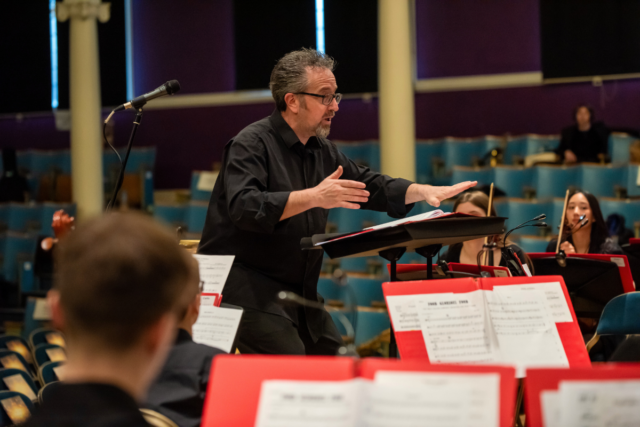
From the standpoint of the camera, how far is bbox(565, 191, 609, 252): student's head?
379 centimetres

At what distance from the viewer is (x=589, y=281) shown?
2.79m

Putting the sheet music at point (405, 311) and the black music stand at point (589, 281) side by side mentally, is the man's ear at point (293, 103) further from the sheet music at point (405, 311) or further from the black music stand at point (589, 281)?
the black music stand at point (589, 281)

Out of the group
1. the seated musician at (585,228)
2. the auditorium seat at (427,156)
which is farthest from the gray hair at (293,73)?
the auditorium seat at (427,156)

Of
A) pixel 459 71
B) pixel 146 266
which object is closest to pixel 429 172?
pixel 459 71

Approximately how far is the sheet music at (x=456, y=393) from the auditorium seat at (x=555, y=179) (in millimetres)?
5209

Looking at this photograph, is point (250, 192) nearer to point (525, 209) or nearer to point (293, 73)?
point (293, 73)

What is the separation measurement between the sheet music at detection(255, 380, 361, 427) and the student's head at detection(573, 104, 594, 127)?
6.17 m

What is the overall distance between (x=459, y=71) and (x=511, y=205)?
10.1ft

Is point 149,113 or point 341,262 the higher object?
point 149,113

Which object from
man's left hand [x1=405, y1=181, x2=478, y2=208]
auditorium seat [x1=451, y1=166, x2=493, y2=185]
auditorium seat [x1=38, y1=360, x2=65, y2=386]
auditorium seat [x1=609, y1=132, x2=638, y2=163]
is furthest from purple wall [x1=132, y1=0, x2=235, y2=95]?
man's left hand [x1=405, y1=181, x2=478, y2=208]

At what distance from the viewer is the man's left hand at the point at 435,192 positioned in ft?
6.90

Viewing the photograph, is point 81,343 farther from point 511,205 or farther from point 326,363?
point 511,205

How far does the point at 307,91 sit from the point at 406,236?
32.6 inches

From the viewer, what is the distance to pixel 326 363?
1035 mm
